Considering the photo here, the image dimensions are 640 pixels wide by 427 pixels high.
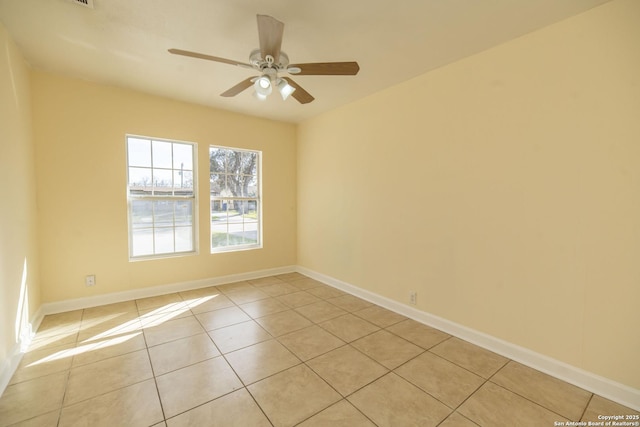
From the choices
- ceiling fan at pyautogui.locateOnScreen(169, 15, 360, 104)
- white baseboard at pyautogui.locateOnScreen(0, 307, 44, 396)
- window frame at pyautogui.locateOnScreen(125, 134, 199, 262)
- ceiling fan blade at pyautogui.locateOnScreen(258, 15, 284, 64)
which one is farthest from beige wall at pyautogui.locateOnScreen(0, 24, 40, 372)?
ceiling fan blade at pyautogui.locateOnScreen(258, 15, 284, 64)

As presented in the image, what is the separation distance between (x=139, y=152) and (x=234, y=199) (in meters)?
1.41

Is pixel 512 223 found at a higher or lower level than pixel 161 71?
lower

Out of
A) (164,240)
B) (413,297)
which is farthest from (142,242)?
(413,297)

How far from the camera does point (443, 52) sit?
245 centimetres

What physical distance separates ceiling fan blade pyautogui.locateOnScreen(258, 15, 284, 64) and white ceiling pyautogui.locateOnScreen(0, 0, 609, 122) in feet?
0.84

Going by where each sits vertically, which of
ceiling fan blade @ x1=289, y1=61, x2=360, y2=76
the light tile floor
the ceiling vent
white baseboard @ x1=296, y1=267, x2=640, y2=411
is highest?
the ceiling vent

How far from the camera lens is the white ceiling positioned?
1892 millimetres

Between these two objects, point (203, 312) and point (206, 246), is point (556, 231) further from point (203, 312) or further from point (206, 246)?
point (206, 246)

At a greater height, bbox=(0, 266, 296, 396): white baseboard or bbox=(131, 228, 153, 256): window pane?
bbox=(131, 228, 153, 256): window pane

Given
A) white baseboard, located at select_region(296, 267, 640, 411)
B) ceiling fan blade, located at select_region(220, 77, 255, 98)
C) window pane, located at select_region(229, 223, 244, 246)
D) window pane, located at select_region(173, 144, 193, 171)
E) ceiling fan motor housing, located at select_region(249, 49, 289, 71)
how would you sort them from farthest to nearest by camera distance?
window pane, located at select_region(229, 223, 244, 246) → window pane, located at select_region(173, 144, 193, 171) → ceiling fan blade, located at select_region(220, 77, 255, 98) → ceiling fan motor housing, located at select_region(249, 49, 289, 71) → white baseboard, located at select_region(296, 267, 640, 411)

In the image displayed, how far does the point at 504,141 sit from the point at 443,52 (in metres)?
0.97

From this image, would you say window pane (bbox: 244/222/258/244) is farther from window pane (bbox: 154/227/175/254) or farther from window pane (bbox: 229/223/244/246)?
window pane (bbox: 154/227/175/254)

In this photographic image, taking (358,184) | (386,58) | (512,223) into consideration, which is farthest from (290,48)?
(512,223)

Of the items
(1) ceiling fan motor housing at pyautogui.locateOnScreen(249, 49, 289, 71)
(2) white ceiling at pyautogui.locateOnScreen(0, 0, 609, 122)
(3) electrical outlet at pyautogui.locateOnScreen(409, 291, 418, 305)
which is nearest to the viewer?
(2) white ceiling at pyautogui.locateOnScreen(0, 0, 609, 122)
